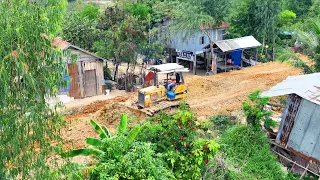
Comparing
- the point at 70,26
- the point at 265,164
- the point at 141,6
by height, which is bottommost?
the point at 265,164

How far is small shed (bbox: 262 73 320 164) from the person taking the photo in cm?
1109

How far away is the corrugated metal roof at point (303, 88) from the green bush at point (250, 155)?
172 centimetres

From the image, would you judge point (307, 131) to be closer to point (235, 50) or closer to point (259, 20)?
point (235, 50)

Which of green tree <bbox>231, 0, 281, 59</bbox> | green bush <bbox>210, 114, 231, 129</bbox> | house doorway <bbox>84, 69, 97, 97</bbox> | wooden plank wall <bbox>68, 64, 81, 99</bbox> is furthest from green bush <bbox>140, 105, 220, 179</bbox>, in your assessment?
green tree <bbox>231, 0, 281, 59</bbox>

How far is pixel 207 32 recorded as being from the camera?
26.6 metres

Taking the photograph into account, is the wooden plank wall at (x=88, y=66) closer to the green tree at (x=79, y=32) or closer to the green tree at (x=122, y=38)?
the green tree at (x=122, y=38)

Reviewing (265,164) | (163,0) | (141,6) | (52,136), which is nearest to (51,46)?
(52,136)

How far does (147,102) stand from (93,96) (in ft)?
22.2

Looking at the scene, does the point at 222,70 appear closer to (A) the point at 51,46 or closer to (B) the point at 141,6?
(B) the point at 141,6

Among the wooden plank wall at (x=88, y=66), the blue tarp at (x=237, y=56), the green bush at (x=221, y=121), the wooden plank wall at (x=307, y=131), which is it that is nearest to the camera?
the wooden plank wall at (x=307, y=131)

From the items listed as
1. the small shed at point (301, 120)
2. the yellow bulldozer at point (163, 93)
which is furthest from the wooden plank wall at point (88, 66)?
the small shed at point (301, 120)

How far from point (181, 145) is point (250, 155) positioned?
3.85 meters

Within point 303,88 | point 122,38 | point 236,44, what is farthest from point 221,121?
point 236,44

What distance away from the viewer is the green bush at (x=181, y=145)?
9.40 meters
